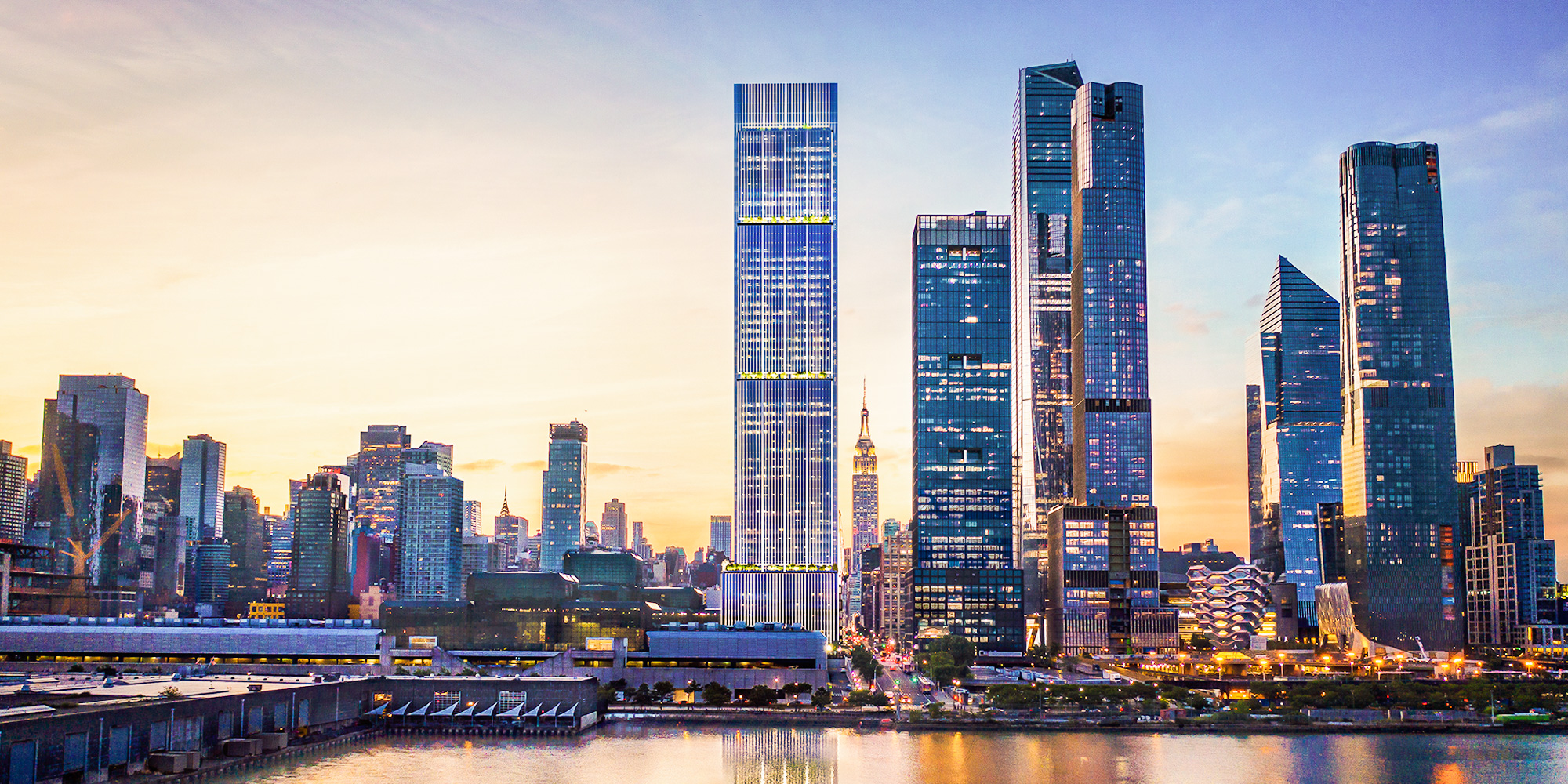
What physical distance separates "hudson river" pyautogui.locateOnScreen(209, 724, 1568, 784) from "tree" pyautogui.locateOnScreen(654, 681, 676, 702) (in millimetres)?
14066

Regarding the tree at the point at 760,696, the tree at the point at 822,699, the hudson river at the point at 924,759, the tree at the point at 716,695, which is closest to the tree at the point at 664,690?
the tree at the point at 716,695

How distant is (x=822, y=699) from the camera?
13462cm

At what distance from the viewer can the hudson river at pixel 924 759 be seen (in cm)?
9238

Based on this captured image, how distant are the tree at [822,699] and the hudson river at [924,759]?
1141cm

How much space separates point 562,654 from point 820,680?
91.0 feet

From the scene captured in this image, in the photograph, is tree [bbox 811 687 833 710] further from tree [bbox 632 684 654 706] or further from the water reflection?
tree [bbox 632 684 654 706]

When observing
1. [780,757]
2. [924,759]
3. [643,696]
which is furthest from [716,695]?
[924,759]

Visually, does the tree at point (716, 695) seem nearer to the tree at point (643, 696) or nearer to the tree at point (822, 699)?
the tree at point (643, 696)

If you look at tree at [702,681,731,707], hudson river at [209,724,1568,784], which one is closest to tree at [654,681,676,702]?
tree at [702,681,731,707]

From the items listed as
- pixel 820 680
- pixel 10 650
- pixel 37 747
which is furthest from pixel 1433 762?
pixel 10 650

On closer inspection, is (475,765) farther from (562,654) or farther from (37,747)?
(562,654)

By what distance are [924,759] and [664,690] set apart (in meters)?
43.1

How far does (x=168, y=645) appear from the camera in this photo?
14088cm

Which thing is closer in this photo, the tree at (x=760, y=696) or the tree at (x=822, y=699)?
the tree at (x=822, y=699)
